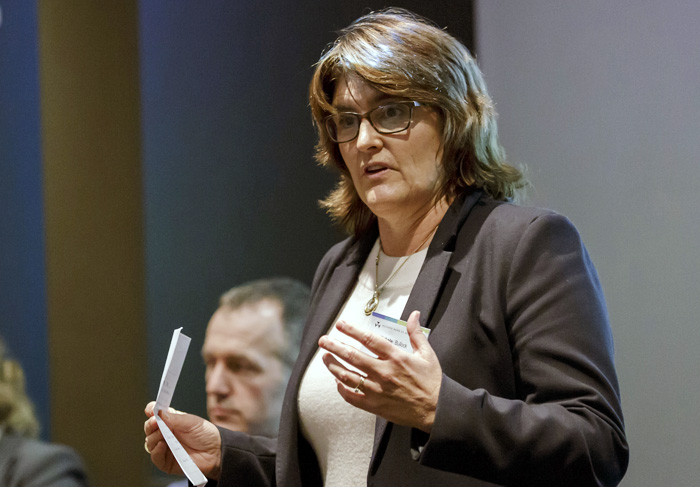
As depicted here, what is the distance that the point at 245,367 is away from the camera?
264 cm

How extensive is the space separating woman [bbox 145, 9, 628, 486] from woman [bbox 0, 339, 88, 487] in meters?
0.93

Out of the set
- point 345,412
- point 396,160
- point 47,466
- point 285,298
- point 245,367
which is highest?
point 396,160

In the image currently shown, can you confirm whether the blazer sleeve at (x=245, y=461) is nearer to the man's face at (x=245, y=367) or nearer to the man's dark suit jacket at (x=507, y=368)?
the man's dark suit jacket at (x=507, y=368)

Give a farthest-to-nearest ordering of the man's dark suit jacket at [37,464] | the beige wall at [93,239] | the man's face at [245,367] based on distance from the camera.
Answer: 1. the man's face at [245,367]
2. the beige wall at [93,239]
3. the man's dark suit jacket at [37,464]

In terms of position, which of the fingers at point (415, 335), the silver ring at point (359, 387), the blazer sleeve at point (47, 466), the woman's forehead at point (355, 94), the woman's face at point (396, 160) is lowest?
the blazer sleeve at point (47, 466)

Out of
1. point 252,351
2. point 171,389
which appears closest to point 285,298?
point 252,351

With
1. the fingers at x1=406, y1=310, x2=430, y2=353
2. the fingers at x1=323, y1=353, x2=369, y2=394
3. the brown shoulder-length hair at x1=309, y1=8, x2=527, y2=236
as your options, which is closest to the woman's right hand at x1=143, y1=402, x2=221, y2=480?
the fingers at x1=323, y1=353, x2=369, y2=394

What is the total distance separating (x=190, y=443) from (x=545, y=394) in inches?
32.9

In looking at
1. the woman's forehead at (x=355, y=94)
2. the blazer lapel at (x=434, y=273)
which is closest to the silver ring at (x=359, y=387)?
the blazer lapel at (x=434, y=273)

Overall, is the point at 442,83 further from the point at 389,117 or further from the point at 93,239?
the point at 93,239

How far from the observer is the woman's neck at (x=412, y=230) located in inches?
63.4

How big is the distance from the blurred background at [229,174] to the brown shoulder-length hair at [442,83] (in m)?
0.67

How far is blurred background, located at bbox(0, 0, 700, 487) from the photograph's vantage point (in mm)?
2062

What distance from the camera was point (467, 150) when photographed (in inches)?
63.4
